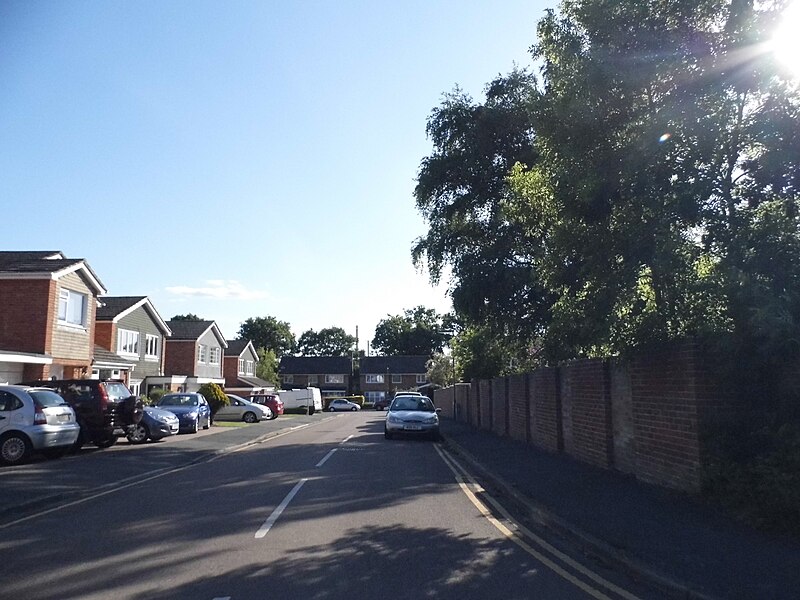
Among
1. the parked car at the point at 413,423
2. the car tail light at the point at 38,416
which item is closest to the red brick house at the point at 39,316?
the car tail light at the point at 38,416

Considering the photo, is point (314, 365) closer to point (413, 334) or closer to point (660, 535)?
point (413, 334)

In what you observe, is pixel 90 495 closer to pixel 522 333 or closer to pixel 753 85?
pixel 753 85

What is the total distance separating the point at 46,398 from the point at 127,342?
26.4 m

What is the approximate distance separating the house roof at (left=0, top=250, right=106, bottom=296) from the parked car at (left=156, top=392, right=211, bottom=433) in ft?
19.7

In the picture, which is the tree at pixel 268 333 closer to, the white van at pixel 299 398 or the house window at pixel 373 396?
the house window at pixel 373 396

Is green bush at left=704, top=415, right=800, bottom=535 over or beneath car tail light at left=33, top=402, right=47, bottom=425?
beneath

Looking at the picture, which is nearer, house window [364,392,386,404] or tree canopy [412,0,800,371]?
tree canopy [412,0,800,371]

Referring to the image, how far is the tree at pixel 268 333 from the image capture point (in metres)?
126

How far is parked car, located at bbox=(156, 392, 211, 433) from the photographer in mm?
28672

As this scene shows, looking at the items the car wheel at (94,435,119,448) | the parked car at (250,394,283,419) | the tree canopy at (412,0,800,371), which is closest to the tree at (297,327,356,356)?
the parked car at (250,394,283,419)

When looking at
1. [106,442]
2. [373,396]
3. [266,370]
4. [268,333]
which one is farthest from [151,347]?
[268,333]

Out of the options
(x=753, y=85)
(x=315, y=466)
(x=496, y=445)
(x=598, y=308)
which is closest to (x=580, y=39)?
(x=753, y=85)

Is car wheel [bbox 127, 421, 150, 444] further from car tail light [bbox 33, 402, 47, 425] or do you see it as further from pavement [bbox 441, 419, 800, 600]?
pavement [bbox 441, 419, 800, 600]

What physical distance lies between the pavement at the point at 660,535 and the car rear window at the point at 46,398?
33.2ft
